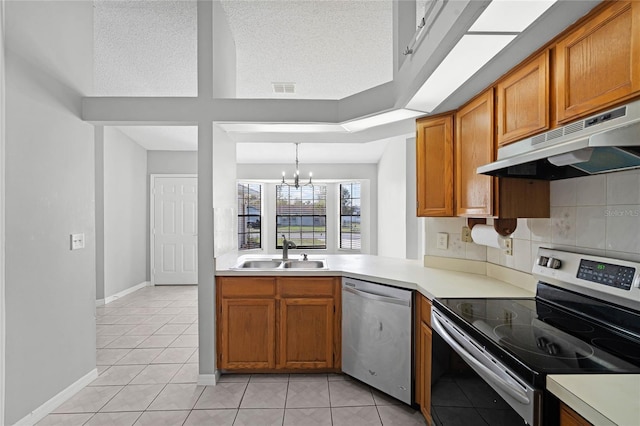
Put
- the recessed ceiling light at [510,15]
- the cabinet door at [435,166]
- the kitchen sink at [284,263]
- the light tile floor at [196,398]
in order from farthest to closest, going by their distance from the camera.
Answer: the kitchen sink at [284,263], the cabinet door at [435,166], the light tile floor at [196,398], the recessed ceiling light at [510,15]

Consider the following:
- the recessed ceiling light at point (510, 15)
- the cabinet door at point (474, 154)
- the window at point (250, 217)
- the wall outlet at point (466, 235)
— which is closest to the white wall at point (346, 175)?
the window at point (250, 217)

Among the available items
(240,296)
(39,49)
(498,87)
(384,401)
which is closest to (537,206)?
(498,87)

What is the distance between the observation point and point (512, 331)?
54.9 inches

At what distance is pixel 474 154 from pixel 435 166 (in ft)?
1.25

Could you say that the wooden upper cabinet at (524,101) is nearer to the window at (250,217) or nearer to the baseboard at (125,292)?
the baseboard at (125,292)

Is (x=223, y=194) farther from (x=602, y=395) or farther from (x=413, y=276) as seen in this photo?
(x=602, y=395)

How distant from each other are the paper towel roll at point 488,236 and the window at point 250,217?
18.2 feet

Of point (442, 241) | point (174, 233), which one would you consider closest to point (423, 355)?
point (442, 241)

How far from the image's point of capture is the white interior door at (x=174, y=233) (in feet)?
20.5

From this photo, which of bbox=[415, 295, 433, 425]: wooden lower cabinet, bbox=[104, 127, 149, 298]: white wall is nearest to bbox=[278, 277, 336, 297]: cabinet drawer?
bbox=[415, 295, 433, 425]: wooden lower cabinet

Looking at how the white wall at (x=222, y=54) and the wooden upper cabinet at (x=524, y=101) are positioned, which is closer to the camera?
the wooden upper cabinet at (x=524, y=101)

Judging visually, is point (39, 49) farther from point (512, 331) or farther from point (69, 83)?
point (512, 331)

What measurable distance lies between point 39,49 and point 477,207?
302 centimetres

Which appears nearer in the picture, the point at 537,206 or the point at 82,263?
the point at 537,206
